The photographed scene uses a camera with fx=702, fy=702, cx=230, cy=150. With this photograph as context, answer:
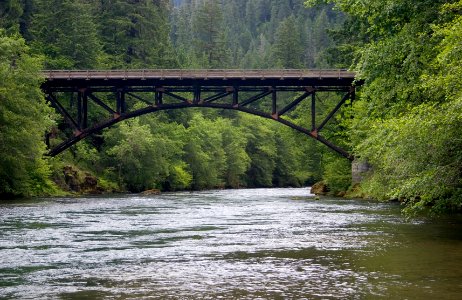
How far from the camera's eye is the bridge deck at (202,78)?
173 ft

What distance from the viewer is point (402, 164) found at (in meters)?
20.5

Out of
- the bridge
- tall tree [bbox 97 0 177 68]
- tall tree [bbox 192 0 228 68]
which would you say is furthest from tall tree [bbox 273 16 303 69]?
the bridge

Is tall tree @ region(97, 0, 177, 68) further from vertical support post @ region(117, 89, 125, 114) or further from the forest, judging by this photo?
vertical support post @ region(117, 89, 125, 114)

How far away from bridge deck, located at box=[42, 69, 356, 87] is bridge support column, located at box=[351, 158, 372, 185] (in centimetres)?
653

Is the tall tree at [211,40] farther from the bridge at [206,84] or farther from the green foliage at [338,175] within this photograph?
the green foliage at [338,175]

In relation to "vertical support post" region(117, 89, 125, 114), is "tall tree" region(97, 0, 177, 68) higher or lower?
higher

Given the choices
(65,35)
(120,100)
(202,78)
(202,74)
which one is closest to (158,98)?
(120,100)

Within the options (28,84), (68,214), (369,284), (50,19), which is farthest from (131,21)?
(369,284)

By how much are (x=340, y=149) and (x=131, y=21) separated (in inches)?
1510

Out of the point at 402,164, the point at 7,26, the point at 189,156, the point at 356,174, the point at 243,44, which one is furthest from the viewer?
the point at 243,44

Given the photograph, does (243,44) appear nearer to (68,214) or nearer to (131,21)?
(131,21)

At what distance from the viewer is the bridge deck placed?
52.6m

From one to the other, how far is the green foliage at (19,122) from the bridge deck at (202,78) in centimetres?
598

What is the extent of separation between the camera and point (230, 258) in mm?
17141
